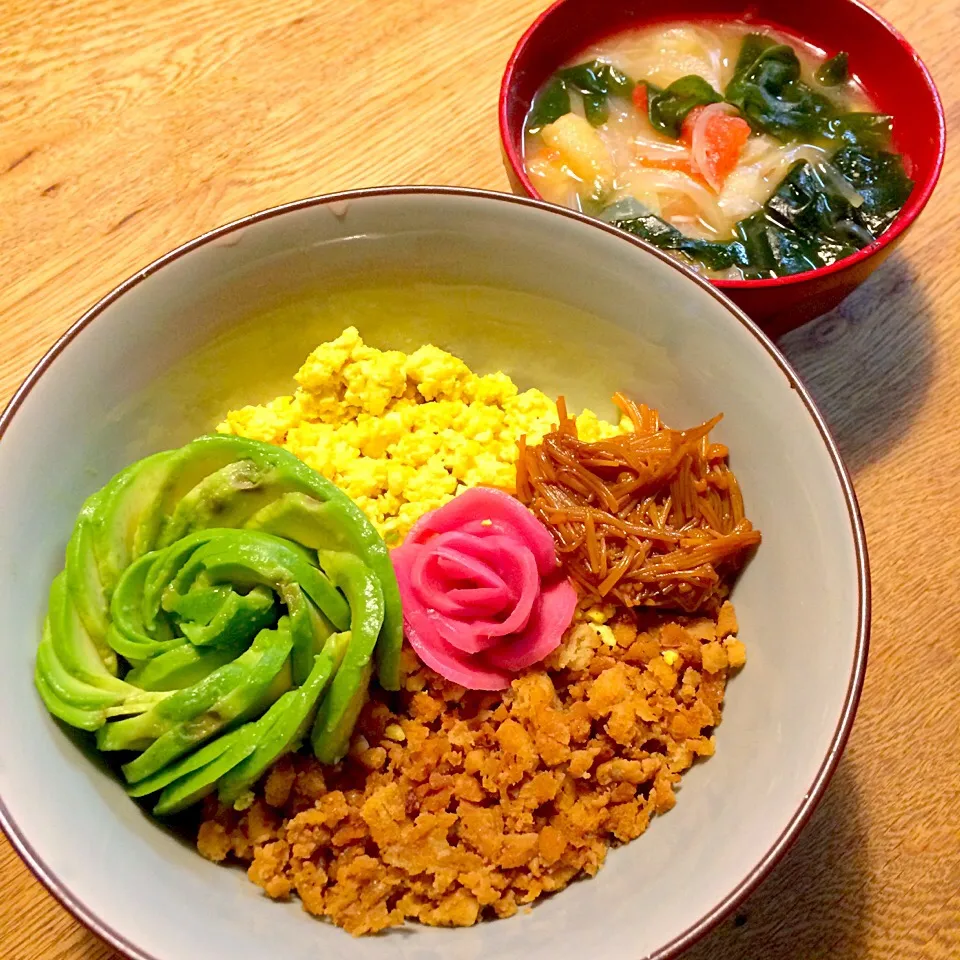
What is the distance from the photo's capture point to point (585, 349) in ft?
5.01

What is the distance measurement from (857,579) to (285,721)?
775mm

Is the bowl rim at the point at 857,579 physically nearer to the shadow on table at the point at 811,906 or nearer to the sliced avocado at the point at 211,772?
the sliced avocado at the point at 211,772

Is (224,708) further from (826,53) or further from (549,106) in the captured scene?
(826,53)

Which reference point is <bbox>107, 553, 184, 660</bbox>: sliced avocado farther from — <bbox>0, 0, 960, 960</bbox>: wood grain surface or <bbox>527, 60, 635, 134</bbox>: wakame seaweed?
<bbox>527, 60, 635, 134</bbox>: wakame seaweed

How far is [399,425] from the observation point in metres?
1.48

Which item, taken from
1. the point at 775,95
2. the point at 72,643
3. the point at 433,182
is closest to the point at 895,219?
the point at 775,95

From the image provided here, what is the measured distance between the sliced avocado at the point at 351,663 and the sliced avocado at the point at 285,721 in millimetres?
18

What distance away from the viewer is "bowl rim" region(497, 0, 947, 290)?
149cm

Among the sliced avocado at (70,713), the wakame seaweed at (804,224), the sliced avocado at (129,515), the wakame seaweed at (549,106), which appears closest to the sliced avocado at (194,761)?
the sliced avocado at (70,713)

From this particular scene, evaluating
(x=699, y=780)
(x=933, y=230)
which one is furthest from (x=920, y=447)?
(x=699, y=780)

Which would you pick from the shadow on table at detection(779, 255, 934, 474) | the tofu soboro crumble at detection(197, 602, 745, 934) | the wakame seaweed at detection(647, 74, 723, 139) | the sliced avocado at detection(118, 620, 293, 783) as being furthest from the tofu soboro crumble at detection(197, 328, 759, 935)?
the wakame seaweed at detection(647, 74, 723, 139)

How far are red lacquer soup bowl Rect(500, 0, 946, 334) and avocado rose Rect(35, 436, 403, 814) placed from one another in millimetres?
751

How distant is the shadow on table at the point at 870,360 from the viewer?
1706 millimetres

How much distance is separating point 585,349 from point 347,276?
426 mm
